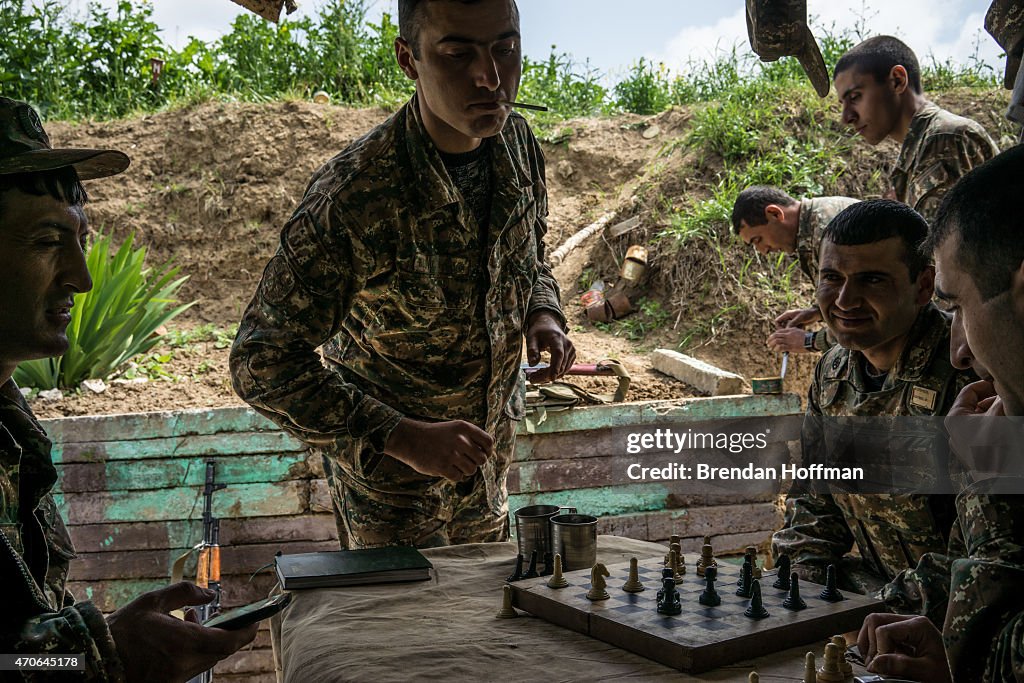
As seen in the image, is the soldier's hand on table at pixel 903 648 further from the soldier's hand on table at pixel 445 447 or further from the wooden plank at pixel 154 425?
the wooden plank at pixel 154 425

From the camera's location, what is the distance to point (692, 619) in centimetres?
169

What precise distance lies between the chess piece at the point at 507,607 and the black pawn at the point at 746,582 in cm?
48

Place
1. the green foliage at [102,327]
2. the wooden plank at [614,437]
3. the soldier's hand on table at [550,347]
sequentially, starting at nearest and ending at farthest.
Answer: the soldier's hand on table at [550,347]
the wooden plank at [614,437]
the green foliage at [102,327]

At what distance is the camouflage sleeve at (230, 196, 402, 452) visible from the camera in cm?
241

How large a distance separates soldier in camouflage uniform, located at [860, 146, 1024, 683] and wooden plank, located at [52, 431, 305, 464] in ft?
11.4

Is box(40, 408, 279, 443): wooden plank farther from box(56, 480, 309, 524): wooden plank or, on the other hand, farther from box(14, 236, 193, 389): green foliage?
box(14, 236, 193, 389): green foliage

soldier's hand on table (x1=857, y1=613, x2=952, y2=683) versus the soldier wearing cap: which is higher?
the soldier wearing cap

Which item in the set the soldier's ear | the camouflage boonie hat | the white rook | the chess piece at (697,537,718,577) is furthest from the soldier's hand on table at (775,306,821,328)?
the camouflage boonie hat

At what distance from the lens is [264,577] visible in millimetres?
4543

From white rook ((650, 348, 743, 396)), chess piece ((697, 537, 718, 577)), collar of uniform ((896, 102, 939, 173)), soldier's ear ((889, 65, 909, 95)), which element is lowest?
chess piece ((697, 537, 718, 577))

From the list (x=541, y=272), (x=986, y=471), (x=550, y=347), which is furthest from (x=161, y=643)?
(x=541, y=272)

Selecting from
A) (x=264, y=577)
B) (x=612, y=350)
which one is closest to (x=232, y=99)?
(x=612, y=350)

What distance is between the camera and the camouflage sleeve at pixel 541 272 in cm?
303

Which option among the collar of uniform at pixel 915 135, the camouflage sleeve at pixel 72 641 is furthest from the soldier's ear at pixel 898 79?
the camouflage sleeve at pixel 72 641
